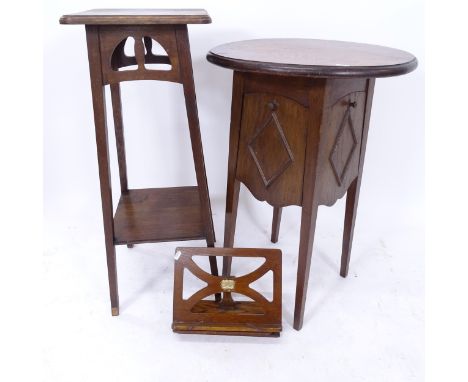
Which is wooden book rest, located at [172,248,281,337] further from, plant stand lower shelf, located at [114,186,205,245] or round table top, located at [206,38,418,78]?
round table top, located at [206,38,418,78]

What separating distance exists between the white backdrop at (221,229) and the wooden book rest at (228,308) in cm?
6

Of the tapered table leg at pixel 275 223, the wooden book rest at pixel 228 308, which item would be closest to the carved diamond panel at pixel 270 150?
the wooden book rest at pixel 228 308

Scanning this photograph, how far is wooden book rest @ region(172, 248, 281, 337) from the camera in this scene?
69.0 inches

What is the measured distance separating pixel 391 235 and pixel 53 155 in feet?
6.38

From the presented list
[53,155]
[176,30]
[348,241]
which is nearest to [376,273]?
[348,241]

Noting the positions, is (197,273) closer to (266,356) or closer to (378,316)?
(266,356)

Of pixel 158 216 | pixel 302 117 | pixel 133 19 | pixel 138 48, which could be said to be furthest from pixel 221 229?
pixel 133 19

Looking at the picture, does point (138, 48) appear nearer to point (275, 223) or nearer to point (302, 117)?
point (302, 117)

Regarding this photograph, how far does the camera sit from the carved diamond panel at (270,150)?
1.62 metres

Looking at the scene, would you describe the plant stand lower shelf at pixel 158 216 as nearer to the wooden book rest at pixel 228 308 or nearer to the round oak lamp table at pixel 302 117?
the wooden book rest at pixel 228 308

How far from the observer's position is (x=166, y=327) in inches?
72.1

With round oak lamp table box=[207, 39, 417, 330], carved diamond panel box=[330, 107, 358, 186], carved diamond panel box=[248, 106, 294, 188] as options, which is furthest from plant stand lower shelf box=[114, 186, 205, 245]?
carved diamond panel box=[330, 107, 358, 186]

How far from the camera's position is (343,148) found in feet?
5.57

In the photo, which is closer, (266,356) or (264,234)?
(266,356)
